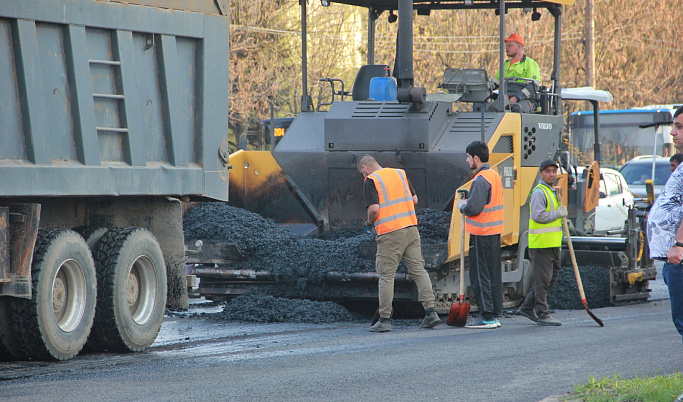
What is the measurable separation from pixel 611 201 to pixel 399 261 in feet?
38.1

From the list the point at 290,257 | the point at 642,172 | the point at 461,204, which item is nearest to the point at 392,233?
the point at 461,204

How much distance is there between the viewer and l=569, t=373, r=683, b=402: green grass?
510cm

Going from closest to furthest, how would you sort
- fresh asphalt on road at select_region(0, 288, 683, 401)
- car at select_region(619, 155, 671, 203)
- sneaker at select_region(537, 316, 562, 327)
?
fresh asphalt on road at select_region(0, 288, 683, 401) → sneaker at select_region(537, 316, 562, 327) → car at select_region(619, 155, 671, 203)

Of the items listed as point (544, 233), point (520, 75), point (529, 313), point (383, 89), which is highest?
point (520, 75)

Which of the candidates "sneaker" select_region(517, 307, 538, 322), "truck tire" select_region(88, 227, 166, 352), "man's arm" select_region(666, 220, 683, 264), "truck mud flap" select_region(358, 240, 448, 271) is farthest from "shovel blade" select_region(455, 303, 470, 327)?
"man's arm" select_region(666, 220, 683, 264)

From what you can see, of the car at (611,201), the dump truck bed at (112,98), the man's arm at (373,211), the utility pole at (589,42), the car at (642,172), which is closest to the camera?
the dump truck bed at (112,98)

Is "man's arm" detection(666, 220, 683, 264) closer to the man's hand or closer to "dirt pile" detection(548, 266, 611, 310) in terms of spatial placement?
the man's hand

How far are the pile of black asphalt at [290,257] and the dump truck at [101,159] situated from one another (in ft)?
3.95

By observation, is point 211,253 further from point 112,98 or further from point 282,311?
point 112,98

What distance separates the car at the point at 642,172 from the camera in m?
21.3

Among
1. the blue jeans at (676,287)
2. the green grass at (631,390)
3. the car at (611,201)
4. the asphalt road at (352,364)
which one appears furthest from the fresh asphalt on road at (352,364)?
the car at (611,201)

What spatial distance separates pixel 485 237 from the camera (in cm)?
886

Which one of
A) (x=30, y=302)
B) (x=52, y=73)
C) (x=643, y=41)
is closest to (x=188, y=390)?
(x=30, y=302)

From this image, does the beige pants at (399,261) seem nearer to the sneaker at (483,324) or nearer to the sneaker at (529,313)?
the sneaker at (483,324)
